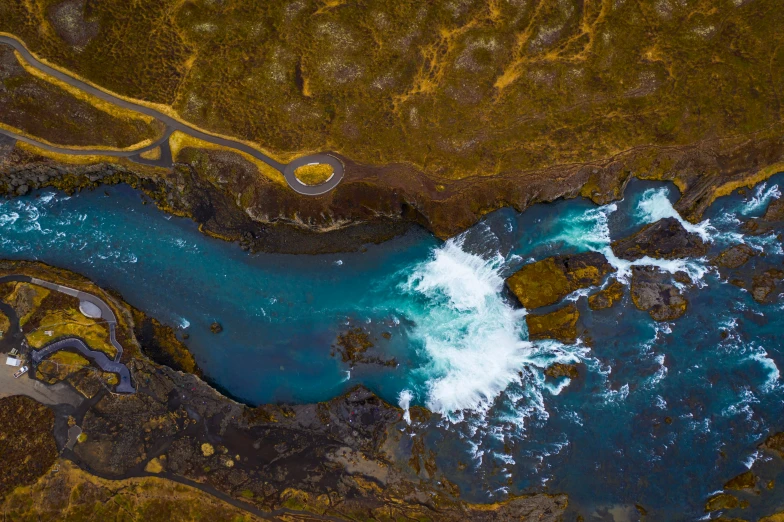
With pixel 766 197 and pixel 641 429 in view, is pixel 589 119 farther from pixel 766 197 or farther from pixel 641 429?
pixel 641 429

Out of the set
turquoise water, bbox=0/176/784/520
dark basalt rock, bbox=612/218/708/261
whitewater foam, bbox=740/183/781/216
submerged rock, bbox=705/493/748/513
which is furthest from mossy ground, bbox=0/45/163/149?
submerged rock, bbox=705/493/748/513

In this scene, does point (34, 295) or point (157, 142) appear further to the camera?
point (157, 142)

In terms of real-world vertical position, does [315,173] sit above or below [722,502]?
below

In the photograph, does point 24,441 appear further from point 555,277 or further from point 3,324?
point 555,277

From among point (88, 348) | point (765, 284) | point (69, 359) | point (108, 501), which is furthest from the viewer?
point (765, 284)

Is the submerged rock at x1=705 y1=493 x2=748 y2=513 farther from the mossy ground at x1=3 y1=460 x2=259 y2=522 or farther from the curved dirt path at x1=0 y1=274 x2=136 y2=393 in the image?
the curved dirt path at x1=0 y1=274 x2=136 y2=393

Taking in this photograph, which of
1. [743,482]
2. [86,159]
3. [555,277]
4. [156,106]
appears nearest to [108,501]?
[86,159]

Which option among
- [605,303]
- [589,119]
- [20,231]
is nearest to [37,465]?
[20,231]
